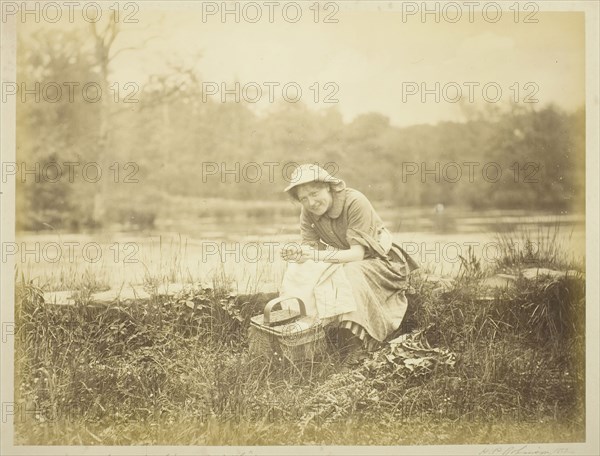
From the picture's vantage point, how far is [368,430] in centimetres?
374

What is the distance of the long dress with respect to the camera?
3.73m

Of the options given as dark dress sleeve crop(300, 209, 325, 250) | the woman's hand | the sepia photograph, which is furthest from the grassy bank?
dark dress sleeve crop(300, 209, 325, 250)

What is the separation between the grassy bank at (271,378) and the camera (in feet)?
12.2

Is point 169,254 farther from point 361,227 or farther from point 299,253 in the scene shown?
point 361,227

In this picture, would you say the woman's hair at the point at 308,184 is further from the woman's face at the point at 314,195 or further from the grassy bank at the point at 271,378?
the grassy bank at the point at 271,378

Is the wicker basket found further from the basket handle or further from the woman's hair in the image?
the woman's hair

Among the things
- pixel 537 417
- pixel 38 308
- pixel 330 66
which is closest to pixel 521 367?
pixel 537 417

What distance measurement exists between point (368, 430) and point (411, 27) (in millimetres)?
2618

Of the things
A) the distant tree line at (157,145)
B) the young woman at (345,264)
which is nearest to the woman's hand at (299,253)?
the young woman at (345,264)

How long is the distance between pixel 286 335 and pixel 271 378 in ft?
0.95

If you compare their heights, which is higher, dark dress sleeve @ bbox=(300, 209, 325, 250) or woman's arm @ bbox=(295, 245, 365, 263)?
dark dress sleeve @ bbox=(300, 209, 325, 250)

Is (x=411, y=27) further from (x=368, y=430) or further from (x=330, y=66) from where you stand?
(x=368, y=430)

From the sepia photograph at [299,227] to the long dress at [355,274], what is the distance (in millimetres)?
13

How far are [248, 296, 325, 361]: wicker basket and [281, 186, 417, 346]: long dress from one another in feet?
0.34
